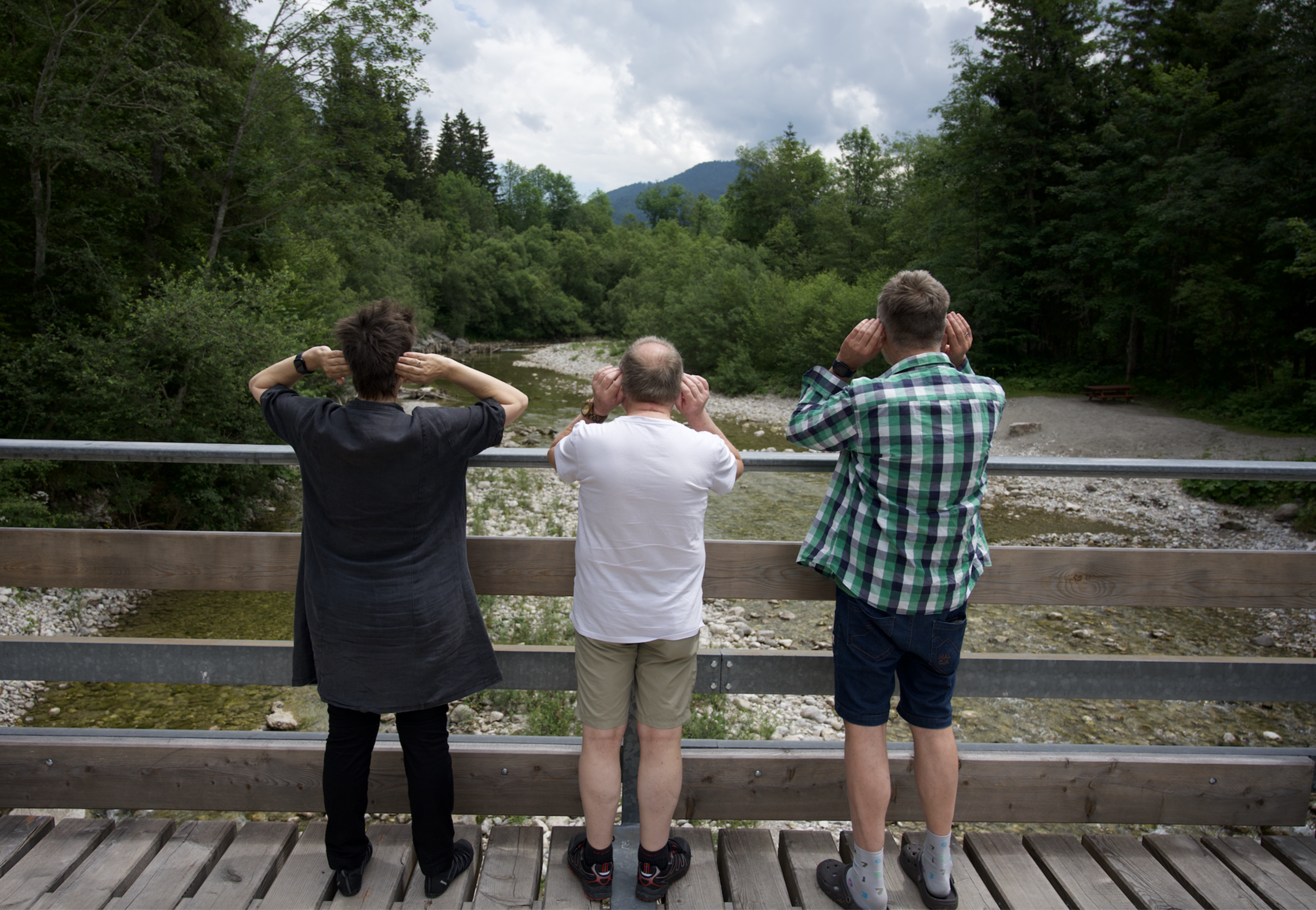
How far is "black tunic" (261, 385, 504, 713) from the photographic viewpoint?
2.05 metres

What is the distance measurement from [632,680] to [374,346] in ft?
3.77

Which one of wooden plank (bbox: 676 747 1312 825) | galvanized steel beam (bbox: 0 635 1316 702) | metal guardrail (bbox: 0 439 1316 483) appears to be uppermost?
metal guardrail (bbox: 0 439 1316 483)

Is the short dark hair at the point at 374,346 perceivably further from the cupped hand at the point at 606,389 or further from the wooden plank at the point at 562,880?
the wooden plank at the point at 562,880

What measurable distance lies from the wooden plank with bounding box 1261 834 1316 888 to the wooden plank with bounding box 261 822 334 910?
290 centimetres

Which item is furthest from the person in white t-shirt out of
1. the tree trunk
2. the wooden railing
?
the tree trunk

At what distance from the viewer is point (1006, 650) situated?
7.92m

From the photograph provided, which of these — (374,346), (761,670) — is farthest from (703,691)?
(374,346)

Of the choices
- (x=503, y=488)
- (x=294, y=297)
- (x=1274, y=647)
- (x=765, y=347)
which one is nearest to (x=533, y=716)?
(x=1274, y=647)

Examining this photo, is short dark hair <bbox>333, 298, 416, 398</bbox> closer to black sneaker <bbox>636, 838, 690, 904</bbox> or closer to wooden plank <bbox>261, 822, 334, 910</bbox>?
wooden plank <bbox>261, 822, 334, 910</bbox>

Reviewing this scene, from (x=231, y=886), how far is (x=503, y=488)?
12.2 meters

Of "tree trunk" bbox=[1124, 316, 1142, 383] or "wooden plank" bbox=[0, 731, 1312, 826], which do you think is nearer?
"wooden plank" bbox=[0, 731, 1312, 826]

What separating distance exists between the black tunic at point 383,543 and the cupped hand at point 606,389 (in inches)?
10.9

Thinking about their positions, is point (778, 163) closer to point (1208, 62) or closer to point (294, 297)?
point (1208, 62)

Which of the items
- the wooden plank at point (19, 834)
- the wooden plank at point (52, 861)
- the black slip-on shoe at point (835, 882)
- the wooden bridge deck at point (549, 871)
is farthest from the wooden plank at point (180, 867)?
the black slip-on shoe at point (835, 882)
